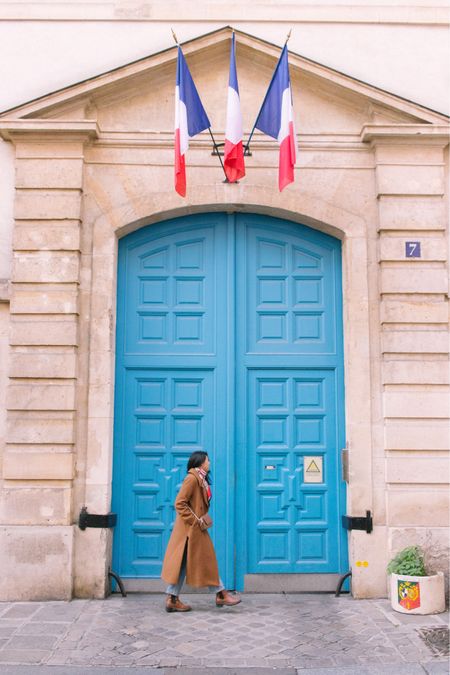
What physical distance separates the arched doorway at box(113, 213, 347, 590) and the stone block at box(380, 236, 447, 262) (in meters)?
0.58

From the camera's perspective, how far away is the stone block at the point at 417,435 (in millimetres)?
6770

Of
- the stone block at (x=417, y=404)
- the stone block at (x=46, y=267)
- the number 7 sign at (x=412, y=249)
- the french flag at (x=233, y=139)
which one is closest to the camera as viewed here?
the french flag at (x=233, y=139)

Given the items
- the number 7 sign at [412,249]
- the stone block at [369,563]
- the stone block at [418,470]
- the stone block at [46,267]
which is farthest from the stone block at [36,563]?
the number 7 sign at [412,249]

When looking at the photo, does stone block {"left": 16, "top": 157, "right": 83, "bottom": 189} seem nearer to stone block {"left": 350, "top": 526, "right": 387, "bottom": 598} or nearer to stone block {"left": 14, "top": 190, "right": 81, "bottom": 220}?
stone block {"left": 14, "top": 190, "right": 81, "bottom": 220}

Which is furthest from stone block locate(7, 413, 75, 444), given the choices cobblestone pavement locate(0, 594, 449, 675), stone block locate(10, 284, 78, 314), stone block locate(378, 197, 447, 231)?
stone block locate(378, 197, 447, 231)

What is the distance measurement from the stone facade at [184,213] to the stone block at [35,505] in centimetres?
1

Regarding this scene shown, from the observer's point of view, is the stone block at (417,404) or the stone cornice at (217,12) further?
the stone cornice at (217,12)

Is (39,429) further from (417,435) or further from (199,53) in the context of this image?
(199,53)

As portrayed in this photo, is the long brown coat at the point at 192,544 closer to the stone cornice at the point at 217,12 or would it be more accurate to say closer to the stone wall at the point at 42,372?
the stone wall at the point at 42,372

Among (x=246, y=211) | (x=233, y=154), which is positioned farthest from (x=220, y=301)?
(x=233, y=154)

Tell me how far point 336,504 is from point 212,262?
2715mm

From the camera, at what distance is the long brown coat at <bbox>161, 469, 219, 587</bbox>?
20.0 feet

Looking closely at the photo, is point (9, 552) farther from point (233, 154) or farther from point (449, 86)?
point (449, 86)

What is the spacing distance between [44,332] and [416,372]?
11.6 feet
